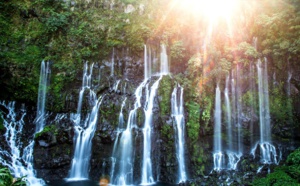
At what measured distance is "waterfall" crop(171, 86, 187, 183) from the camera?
512 inches

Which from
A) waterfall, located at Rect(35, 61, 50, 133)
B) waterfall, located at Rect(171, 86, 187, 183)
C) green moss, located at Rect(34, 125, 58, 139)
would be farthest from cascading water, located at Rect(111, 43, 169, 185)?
waterfall, located at Rect(35, 61, 50, 133)

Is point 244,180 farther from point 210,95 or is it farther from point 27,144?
point 27,144

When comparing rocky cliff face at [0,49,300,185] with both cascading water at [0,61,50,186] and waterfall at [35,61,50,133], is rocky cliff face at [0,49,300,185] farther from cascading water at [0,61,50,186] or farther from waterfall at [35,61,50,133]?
waterfall at [35,61,50,133]

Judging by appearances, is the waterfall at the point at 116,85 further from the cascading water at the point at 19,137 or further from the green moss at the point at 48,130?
the cascading water at the point at 19,137

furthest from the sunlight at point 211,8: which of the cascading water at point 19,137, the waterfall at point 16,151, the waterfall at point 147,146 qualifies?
the waterfall at point 16,151

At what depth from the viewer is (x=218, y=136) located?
14961mm

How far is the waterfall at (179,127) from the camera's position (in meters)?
13.0

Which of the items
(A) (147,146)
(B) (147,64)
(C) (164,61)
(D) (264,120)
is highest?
(C) (164,61)

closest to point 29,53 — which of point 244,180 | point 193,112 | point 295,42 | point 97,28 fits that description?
point 97,28

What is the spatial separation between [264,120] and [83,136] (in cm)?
1133

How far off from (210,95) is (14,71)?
12411 mm

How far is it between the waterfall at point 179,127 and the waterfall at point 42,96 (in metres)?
7.85

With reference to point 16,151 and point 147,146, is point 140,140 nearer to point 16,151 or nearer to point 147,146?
point 147,146

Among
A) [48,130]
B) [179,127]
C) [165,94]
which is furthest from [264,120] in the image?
[48,130]
